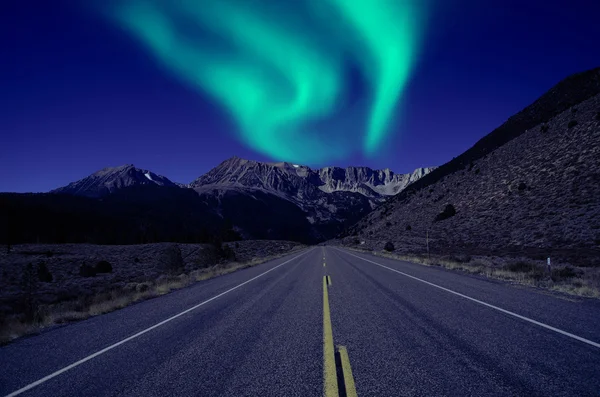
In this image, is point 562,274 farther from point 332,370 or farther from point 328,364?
point 332,370

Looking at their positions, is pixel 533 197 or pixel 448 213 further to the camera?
pixel 448 213

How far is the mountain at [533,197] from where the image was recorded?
2480 cm

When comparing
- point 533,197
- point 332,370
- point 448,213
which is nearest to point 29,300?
point 332,370

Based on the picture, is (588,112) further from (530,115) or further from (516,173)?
(530,115)

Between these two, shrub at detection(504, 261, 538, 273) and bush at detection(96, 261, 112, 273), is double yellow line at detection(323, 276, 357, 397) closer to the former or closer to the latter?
shrub at detection(504, 261, 538, 273)

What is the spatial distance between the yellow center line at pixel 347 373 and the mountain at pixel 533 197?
20116 mm

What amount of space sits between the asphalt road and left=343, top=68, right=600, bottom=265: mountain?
16.3 meters

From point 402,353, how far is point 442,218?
161ft

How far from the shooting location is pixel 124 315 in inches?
368

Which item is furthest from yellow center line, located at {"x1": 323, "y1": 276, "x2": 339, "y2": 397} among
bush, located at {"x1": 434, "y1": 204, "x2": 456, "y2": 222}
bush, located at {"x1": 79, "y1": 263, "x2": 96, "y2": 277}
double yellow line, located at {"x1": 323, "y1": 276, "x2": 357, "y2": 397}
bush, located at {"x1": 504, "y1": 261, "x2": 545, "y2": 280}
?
bush, located at {"x1": 434, "y1": 204, "x2": 456, "y2": 222}

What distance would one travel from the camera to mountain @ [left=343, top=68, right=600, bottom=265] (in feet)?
81.4

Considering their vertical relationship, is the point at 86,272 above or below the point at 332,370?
below

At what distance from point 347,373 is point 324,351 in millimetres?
919

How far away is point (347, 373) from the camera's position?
4.17m
